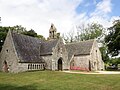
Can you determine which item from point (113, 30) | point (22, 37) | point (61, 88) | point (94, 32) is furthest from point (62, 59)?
point (94, 32)

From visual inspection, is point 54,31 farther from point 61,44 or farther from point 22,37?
point 22,37

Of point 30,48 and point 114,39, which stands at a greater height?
point 114,39

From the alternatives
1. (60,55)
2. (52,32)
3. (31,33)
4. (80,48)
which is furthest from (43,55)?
(31,33)

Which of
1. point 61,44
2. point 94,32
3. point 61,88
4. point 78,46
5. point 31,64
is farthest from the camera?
point 94,32

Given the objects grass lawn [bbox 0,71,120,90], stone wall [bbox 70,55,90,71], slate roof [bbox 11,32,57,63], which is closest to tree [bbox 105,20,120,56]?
stone wall [bbox 70,55,90,71]

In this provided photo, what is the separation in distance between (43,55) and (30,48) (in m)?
3.56

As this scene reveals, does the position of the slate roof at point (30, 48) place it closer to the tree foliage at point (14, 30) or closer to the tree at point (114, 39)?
the tree foliage at point (14, 30)

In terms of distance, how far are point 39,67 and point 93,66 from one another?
16890 mm

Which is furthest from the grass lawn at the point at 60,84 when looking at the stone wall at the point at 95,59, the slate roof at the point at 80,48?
the slate roof at the point at 80,48

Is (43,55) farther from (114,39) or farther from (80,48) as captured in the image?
(114,39)

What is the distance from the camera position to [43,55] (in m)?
46.2

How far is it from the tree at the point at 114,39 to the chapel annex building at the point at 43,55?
6258 mm

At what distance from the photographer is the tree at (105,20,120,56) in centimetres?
5699

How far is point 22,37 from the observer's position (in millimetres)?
45281
